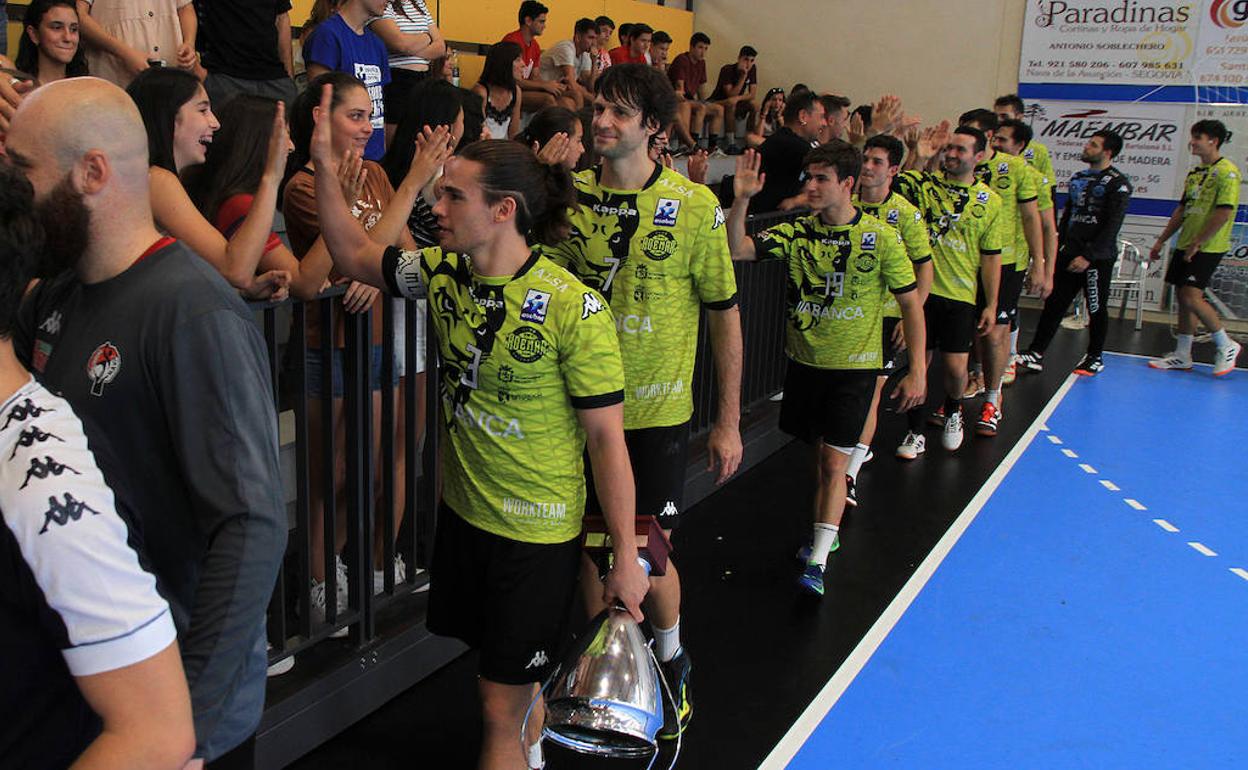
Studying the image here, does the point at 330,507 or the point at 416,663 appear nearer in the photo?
the point at 330,507

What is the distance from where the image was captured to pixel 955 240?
7.07 meters

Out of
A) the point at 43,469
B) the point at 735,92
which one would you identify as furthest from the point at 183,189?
the point at 735,92

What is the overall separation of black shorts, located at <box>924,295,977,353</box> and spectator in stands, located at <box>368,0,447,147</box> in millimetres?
3488

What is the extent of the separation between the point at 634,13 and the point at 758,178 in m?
11.1

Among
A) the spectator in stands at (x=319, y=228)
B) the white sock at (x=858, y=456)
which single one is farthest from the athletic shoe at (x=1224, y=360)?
the spectator in stands at (x=319, y=228)

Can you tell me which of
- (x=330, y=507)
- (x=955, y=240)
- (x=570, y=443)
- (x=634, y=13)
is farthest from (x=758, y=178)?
(x=634, y=13)

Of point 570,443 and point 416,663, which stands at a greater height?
point 570,443

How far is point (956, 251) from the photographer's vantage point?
23.1 feet

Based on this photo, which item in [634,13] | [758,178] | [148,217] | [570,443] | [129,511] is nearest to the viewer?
[129,511]

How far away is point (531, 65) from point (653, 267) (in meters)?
7.59

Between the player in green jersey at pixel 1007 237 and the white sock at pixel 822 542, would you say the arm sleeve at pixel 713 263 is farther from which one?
the player in green jersey at pixel 1007 237

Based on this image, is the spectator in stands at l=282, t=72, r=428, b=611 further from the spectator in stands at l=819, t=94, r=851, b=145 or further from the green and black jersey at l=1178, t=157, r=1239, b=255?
the green and black jersey at l=1178, t=157, r=1239, b=255

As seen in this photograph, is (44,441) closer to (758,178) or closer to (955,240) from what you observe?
(758,178)

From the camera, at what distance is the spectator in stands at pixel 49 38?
508 centimetres
